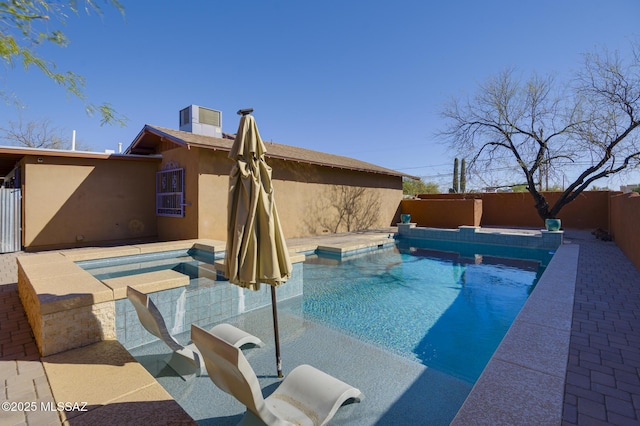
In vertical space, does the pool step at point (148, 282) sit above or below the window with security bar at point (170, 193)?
below

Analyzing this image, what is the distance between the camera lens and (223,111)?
1438cm

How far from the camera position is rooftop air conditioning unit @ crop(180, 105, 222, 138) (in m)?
13.3

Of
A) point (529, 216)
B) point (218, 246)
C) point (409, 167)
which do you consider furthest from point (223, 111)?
point (409, 167)

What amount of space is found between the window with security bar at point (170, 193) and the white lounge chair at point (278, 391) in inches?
356

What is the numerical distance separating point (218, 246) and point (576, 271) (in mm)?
8657

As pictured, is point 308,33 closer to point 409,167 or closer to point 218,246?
point 218,246

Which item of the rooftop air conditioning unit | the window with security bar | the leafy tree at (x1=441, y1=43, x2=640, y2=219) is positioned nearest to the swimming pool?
the window with security bar

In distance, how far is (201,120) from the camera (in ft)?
44.1

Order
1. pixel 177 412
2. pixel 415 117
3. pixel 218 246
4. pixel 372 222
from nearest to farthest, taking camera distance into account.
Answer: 1. pixel 177 412
2. pixel 218 246
3. pixel 372 222
4. pixel 415 117

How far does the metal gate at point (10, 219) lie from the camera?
29.8 ft

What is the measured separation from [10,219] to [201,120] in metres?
7.27

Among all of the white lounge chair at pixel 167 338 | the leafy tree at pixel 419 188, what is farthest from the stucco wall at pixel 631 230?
the leafy tree at pixel 419 188

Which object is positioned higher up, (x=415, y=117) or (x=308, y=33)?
(x=308, y=33)

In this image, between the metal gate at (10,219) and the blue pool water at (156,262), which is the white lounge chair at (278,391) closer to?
the blue pool water at (156,262)
